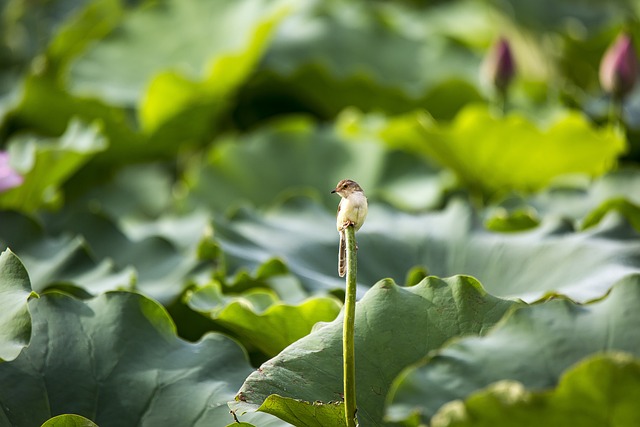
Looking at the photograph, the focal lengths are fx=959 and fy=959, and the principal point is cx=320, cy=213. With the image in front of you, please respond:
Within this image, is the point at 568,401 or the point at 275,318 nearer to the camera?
the point at 568,401

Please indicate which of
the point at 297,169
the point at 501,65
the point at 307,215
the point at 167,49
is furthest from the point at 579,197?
the point at 167,49

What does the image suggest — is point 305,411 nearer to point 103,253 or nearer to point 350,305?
point 350,305

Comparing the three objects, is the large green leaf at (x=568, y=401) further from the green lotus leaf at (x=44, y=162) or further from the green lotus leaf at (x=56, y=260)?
the green lotus leaf at (x=44, y=162)

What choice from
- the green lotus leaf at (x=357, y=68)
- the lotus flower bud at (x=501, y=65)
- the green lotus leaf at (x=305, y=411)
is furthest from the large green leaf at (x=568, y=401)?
the green lotus leaf at (x=357, y=68)

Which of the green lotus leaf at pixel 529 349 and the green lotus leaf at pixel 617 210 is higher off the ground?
the green lotus leaf at pixel 529 349

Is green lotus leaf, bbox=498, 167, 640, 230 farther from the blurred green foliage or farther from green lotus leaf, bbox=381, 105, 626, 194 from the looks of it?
green lotus leaf, bbox=381, 105, 626, 194
